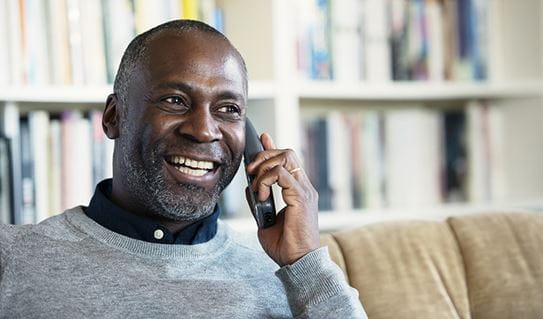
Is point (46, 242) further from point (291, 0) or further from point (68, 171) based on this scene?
point (291, 0)

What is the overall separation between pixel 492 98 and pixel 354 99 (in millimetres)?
442

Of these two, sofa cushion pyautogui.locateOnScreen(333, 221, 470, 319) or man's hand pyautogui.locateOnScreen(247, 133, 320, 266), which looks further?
sofa cushion pyautogui.locateOnScreen(333, 221, 470, 319)

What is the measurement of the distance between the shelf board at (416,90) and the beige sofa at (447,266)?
2.11 ft

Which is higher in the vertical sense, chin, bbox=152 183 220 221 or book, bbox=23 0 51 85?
book, bbox=23 0 51 85

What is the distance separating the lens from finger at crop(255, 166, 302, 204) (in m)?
1.55

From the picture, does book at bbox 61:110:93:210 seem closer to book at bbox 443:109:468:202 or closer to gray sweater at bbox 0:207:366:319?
gray sweater at bbox 0:207:366:319

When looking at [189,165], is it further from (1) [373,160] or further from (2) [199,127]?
(1) [373,160]

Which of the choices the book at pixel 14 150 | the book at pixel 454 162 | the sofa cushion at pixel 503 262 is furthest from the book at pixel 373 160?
the book at pixel 14 150

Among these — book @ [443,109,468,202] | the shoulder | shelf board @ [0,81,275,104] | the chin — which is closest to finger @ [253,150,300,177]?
the chin

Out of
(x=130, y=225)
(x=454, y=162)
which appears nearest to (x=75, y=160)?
(x=130, y=225)

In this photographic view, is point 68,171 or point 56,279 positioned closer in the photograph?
point 56,279

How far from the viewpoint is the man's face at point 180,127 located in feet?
4.96

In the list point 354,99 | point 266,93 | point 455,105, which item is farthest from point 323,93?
point 455,105

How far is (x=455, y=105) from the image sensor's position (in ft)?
9.44
